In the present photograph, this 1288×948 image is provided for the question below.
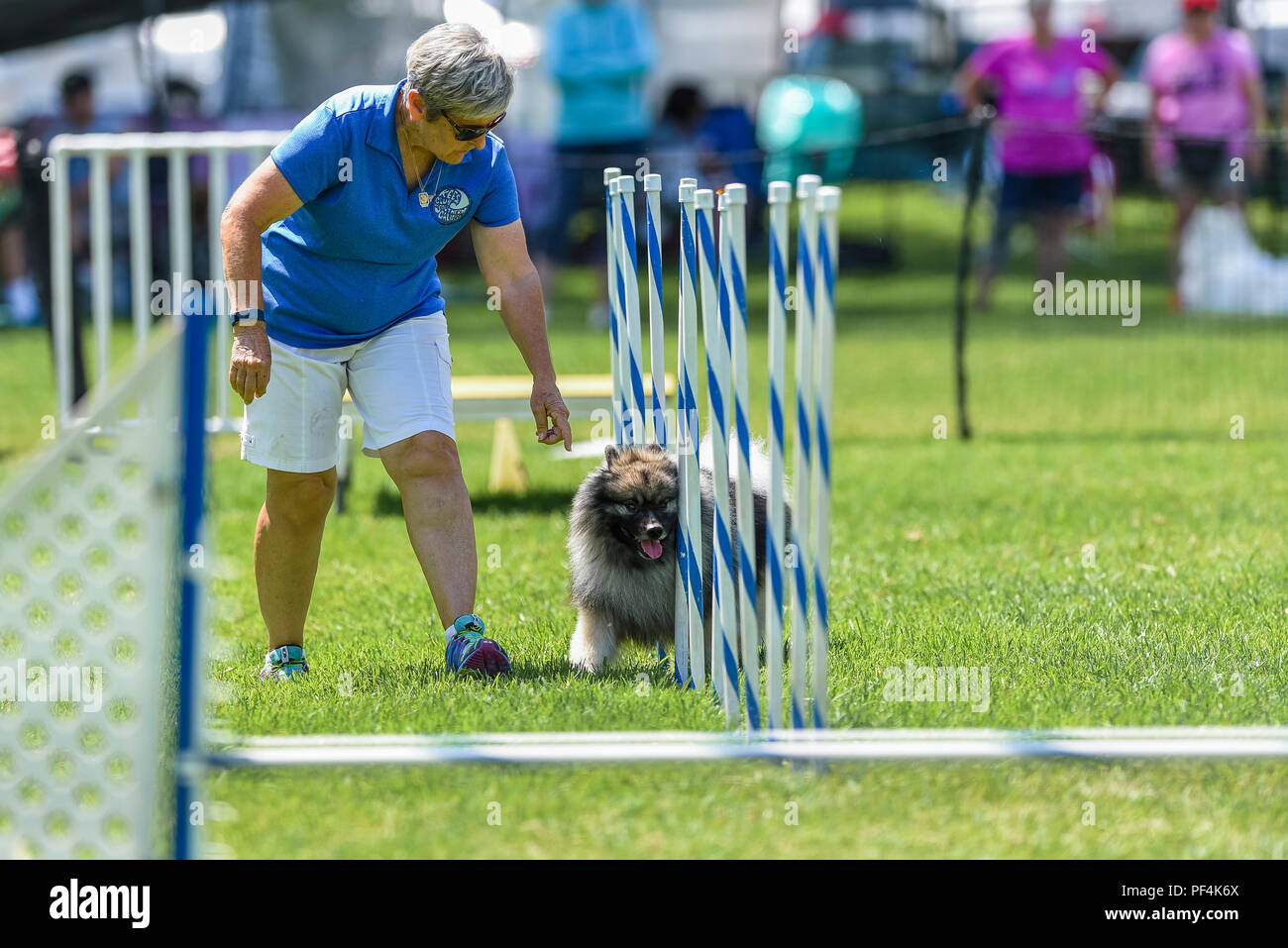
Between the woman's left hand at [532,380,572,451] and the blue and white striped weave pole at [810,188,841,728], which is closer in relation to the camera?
the blue and white striped weave pole at [810,188,841,728]

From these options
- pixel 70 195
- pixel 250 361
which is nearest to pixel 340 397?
pixel 250 361

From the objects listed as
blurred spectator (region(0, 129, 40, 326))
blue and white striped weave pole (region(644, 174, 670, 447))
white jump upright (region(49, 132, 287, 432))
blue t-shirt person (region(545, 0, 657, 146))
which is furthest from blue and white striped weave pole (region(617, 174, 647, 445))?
blurred spectator (region(0, 129, 40, 326))

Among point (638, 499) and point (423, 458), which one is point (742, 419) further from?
point (423, 458)

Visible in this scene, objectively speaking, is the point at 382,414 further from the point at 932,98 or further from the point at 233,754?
the point at 932,98

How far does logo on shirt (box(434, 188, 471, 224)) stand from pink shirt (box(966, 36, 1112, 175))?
28.5ft

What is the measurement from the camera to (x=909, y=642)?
4.44 meters

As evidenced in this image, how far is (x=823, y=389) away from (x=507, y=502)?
4221mm

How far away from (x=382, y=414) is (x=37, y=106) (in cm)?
1364

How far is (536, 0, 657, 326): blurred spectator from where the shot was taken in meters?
11.8

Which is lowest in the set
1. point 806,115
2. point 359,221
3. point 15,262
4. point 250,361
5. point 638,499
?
point 638,499

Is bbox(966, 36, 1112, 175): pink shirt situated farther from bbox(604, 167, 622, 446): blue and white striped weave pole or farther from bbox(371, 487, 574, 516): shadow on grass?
bbox(604, 167, 622, 446): blue and white striped weave pole

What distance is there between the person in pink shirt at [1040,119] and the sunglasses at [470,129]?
8.78 metres

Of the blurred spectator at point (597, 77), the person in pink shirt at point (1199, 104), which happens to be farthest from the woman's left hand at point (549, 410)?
the person in pink shirt at point (1199, 104)

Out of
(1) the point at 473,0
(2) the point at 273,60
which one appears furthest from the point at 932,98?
(2) the point at 273,60
